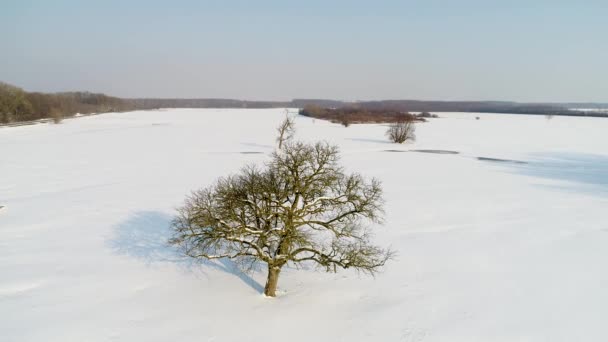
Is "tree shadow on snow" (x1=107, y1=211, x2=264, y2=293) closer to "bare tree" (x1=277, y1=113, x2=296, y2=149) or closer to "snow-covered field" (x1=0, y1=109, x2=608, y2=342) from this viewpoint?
"snow-covered field" (x1=0, y1=109, x2=608, y2=342)

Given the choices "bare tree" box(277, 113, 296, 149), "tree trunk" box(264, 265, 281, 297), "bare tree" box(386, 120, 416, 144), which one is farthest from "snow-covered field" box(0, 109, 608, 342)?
"bare tree" box(386, 120, 416, 144)

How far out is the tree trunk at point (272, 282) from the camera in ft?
45.9

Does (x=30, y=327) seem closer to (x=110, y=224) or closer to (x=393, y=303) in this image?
(x=110, y=224)

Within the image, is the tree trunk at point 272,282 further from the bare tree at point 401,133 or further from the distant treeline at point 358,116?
the distant treeline at point 358,116

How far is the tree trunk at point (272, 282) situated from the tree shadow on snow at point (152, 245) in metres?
0.53

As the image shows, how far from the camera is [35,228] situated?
21.2m

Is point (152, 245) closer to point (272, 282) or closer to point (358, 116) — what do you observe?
point (272, 282)

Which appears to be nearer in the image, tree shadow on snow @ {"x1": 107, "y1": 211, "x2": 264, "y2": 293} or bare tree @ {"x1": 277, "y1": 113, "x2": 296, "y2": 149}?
tree shadow on snow @ {"x1": 107, "y1": 211, "x2": 264, "y2": 293}

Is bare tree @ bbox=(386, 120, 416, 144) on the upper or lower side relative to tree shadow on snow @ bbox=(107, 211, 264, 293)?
upper

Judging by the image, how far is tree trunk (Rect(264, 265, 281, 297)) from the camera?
1398 cm

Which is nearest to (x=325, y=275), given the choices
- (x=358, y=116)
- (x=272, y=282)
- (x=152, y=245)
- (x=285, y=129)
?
(x=272, y=282)

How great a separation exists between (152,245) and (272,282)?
8.14m

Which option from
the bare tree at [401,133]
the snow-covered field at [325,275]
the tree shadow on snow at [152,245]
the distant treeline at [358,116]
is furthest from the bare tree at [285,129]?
the distant treeline at [358,116]

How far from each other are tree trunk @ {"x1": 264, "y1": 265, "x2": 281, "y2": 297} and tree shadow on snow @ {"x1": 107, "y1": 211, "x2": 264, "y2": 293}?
53cm
